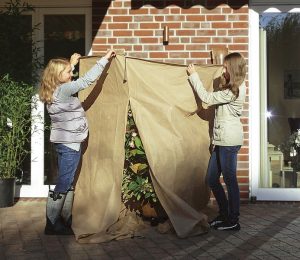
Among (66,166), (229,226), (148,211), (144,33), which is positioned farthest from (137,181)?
(144,33)

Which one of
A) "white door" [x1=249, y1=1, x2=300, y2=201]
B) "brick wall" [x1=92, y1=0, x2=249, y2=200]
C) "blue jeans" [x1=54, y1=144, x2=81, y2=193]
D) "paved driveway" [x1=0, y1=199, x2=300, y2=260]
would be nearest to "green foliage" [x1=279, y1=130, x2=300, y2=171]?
"white door" [x1=249, y1=1, x2=300, y2=201]

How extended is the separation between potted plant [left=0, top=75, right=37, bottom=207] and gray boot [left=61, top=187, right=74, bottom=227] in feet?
5.26

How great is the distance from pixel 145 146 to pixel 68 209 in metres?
1.04

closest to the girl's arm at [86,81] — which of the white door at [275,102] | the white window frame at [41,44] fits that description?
the white window frame at [41,44]

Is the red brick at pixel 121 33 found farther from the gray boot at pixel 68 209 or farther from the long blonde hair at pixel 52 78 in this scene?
the gray boot at pixel 68 209

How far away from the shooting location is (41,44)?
317 inches

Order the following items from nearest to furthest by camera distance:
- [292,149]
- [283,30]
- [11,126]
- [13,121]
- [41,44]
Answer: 1. [13,121]
2. [11,126]
3. [283,30]
4. [292,149]
5. [41,44]

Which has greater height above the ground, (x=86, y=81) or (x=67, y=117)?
(x=86, y=81)

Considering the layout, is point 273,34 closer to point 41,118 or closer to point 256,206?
point 256,206

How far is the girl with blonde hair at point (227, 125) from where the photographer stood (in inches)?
234

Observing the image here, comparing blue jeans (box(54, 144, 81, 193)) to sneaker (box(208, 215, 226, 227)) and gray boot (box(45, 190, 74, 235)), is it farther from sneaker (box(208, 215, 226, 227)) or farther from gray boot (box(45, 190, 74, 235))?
sneaker (box(208, 215, 226, 227))

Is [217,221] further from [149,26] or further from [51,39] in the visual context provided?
[51,39]

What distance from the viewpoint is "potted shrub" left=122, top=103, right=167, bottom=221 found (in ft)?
20.0

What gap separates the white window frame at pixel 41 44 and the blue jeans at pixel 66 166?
2.17 m
